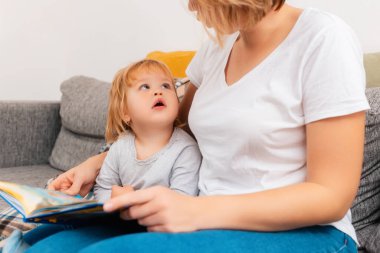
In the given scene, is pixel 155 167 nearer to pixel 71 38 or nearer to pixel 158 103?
pixel 158 103

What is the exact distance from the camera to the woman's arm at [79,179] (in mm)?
1103

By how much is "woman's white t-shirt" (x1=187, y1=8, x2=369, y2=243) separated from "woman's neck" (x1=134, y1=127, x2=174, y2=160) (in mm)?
272

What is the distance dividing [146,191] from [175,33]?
5.30ft

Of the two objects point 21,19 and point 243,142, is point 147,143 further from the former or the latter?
point 21,19

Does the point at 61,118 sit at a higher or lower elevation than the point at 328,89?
lower

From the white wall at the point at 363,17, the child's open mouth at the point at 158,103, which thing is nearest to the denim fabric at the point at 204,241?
the child's open mouth at the point at 158,103

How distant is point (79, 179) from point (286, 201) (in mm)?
580

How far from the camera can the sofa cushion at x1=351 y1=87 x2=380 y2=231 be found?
3.36 feet

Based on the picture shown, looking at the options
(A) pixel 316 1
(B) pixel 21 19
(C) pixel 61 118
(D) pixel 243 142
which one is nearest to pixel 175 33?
(C) pixel 61 118

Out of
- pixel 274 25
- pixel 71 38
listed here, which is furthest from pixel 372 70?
pixel 71 38

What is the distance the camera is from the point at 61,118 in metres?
2.14

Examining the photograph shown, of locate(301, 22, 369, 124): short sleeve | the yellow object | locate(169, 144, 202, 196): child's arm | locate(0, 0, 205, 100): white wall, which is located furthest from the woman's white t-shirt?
locate(0, 0, 205, 100): white wall

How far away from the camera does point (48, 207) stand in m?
0.70

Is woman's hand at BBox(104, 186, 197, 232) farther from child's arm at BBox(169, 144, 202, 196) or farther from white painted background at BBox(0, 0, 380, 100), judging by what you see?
white painted background at BBox(0, 0, 380, 100)
